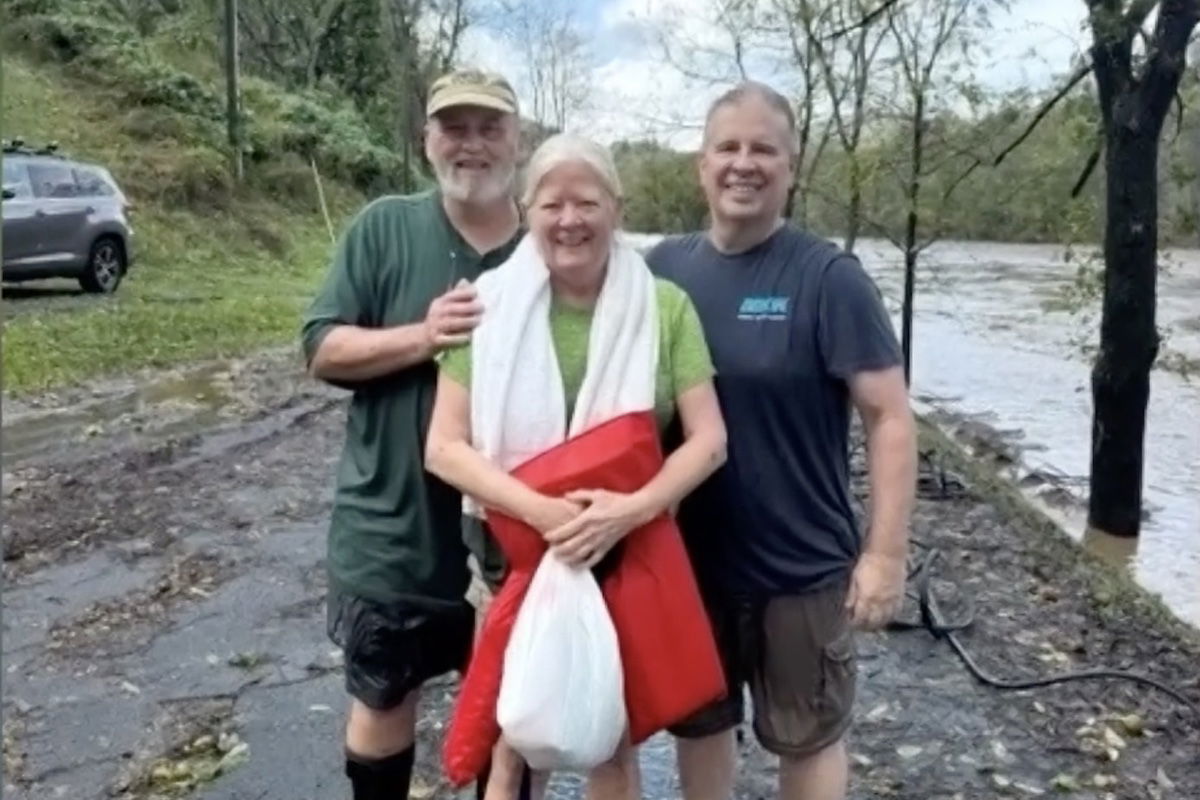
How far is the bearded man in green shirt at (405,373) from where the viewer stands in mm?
2609

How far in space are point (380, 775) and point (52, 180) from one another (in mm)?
15237

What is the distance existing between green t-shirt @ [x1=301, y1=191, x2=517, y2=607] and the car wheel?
15.2 m

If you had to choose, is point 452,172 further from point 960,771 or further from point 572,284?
point 960,771

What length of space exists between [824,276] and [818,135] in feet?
56.8

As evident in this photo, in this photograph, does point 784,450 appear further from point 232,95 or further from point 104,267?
point 232,95

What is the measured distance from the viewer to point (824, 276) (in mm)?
2547

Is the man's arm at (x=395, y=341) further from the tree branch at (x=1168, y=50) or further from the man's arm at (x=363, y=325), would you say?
the tree branch at (x=1168, y=50)

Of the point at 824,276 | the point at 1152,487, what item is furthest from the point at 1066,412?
the point at 824,276

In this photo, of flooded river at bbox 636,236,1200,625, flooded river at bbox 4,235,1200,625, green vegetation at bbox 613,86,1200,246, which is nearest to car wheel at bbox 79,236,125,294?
→ flooded river at bbox 4,235,1200,625

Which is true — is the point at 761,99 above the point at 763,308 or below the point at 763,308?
above

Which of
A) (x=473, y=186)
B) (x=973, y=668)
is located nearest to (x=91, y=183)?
(x=973, y=668)

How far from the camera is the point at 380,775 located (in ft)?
9.47

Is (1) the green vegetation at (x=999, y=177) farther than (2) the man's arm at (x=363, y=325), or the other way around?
(1) the green vegetation at (x=999, y=177)

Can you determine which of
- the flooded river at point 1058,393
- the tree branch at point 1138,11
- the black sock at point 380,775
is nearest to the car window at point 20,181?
the flooded river at point 1058,393
